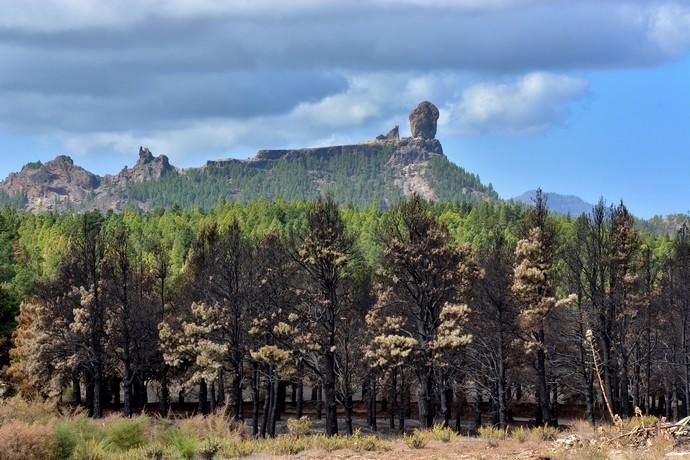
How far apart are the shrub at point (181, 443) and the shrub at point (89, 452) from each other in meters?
1.68

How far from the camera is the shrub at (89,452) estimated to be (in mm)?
19516

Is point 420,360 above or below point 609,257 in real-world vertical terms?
below

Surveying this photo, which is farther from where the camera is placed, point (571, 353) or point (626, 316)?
point (571, 353)

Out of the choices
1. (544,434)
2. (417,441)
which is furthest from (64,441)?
(544,434)

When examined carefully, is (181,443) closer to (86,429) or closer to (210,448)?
(210,448)

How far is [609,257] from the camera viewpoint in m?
41.0

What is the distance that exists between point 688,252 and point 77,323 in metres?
37.3

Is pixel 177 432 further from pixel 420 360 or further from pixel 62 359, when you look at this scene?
pixel 62 359

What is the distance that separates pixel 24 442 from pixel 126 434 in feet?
13.9

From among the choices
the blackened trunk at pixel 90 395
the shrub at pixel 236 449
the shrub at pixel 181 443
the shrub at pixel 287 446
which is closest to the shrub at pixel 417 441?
the shrub at pixel 287 446

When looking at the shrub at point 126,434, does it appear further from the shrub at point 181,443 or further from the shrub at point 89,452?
the shrub at point 89,452

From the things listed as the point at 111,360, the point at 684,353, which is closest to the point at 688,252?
the point at 684,353

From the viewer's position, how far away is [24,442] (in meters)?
18.2

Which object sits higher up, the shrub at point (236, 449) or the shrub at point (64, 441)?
the shrub at point (64, 441)
